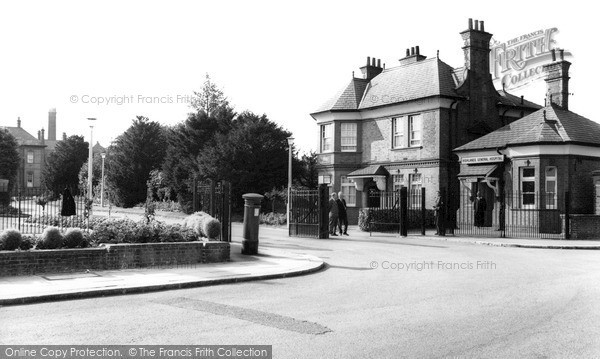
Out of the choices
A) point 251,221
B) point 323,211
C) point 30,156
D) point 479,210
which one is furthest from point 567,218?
point 30,156

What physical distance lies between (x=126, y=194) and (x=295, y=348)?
5492cm

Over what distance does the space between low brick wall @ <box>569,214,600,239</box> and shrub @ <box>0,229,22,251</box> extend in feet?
72.3

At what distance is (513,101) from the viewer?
1545 inches

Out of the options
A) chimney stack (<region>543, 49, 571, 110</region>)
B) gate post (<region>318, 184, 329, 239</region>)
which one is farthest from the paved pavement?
chimney stack (<region>543, 49, 571, 110</region>)

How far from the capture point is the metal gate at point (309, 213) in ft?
80.5

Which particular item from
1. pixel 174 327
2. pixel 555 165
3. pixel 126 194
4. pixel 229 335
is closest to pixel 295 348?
pixel 229 335

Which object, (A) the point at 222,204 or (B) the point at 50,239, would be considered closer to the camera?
(B) the point at 50,239

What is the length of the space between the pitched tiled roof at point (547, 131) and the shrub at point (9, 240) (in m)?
23.0

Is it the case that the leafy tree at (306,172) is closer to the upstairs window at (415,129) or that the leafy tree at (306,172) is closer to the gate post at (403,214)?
the upstairs window at (415,129)

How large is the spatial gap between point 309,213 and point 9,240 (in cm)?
1487

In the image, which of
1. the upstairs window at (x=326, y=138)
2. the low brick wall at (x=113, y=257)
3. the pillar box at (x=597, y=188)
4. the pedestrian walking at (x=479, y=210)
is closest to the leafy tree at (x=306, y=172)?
the upstairs window at (x=326, y=138)

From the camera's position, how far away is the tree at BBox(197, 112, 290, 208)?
4019 centimetres

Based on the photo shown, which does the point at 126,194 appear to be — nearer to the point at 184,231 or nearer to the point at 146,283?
the point at 184,231

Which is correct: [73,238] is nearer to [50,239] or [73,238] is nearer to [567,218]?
[50,239]
